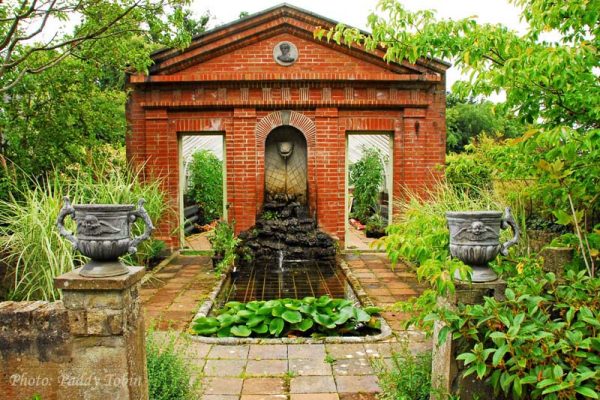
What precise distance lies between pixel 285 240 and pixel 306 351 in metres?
5.26

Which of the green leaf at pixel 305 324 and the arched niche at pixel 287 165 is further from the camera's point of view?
Result: the arched niche at pixel 287 165

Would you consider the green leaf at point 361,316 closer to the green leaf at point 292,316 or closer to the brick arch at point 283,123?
the green leaf at point 292,316

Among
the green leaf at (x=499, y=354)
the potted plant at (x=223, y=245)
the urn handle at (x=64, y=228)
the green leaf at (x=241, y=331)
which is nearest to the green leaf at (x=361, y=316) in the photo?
the green leaf at (x=241, y=331)

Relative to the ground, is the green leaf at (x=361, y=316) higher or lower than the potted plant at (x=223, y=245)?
lower

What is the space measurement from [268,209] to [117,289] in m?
7.45

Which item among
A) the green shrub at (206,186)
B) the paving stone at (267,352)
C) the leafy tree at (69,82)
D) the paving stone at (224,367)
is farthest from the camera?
the green shrub at (206,186)

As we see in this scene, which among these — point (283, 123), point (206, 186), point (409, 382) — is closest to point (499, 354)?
point (409, 382)

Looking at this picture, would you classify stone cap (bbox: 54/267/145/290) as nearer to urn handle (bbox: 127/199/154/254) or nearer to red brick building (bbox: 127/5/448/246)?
urn handle (bbox: 127/199/154/254)

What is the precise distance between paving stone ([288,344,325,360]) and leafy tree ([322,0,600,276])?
2.17 m

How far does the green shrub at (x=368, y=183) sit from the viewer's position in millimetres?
15562

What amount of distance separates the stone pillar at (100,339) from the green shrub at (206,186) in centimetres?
1216

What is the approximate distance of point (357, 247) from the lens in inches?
426

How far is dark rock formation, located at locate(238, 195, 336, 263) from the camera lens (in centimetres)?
954

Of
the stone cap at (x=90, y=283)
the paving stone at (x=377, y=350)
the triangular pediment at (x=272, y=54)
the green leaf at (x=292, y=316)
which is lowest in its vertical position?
the paving stone at (x=377, y=350)
